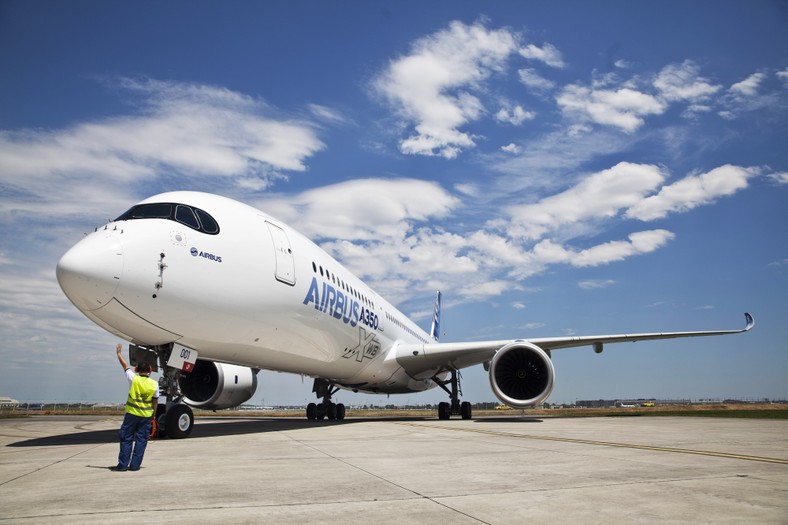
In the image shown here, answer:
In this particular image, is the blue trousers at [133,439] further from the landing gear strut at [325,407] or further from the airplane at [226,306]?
the landing gear strut at [325,407]

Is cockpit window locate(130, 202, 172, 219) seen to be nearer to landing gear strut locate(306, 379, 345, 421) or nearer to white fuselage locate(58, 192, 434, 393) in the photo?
white fuselage locate(58, 192, 434, 393)

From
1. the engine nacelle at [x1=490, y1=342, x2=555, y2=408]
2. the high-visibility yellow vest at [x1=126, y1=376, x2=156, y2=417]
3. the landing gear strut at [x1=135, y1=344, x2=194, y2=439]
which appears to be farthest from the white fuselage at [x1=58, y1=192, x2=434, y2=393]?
the engine nacelle at [x1=490, y1=342, x2=555, y2=408]

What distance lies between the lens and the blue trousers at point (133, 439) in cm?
561

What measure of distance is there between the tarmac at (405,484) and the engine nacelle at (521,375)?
7.42m

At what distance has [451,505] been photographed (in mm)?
3820

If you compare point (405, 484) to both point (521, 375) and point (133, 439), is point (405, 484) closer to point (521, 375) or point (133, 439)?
point (133, 439)

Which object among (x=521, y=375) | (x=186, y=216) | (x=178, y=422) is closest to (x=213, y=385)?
(x=178, y=422)

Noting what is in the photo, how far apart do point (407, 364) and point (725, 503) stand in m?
16.3

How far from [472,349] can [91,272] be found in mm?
12617

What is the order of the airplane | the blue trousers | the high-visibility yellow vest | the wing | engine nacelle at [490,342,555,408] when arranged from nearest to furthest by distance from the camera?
the blue trousers → the high-visibility yellow vest → the airplane → engine nacelle at [490,342,555,408] → the wing

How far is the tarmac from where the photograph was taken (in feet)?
11.5

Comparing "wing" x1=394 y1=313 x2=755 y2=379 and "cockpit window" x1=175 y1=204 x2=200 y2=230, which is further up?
"cockpit window" x1=175 y1=204 x2=200 y2=230

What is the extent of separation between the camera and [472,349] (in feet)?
58.9

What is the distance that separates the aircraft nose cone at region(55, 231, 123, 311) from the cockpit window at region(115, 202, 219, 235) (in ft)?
3.62
